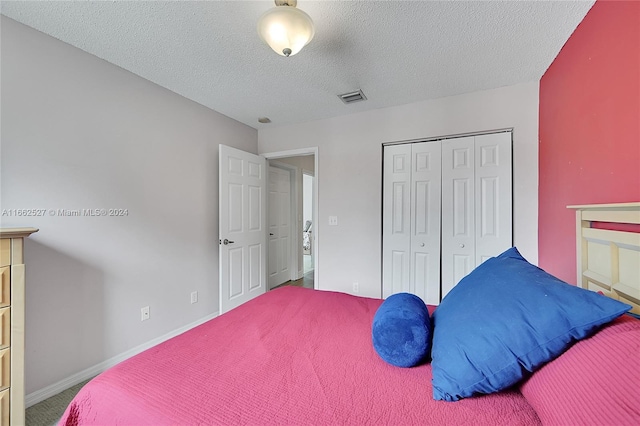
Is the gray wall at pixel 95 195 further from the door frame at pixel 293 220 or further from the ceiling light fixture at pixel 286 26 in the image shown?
the door frame at pixel 293 220

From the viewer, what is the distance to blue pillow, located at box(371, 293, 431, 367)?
38.2 inches

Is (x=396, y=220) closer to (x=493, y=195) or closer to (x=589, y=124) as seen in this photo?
(x=493, y=195)

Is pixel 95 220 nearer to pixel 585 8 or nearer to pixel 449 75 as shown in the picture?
pixel 449 75

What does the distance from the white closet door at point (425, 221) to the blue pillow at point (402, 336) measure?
182cm

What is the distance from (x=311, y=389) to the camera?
854 mm

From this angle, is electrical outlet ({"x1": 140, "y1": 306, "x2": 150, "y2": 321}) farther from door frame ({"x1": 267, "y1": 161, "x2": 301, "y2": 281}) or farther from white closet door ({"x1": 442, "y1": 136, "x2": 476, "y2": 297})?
white closet door ({"x1": 442, "y1": 136, "x2": 476, "y2": 297})

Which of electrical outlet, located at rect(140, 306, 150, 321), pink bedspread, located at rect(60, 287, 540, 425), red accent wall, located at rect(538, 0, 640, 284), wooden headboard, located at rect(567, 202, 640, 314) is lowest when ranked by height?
electrical outlet, located at rect(140, 306, 150, 321)

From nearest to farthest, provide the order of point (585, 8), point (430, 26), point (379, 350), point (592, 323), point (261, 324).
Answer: point (592, 323), point (379, 350), point (261, 324), point (585, 8), point (430, 26)

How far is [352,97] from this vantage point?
2.63 m

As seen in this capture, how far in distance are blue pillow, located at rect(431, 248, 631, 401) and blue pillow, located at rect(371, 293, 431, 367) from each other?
0.32ft

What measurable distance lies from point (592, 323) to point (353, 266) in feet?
8.01

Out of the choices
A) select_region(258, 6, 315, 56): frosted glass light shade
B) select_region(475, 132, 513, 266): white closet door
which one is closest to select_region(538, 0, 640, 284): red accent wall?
select_region(475, 132, 513, 266): white closet door

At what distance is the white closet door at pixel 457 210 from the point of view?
8.41ft

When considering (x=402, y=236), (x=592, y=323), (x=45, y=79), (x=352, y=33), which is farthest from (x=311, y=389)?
(x=45, y=79)
